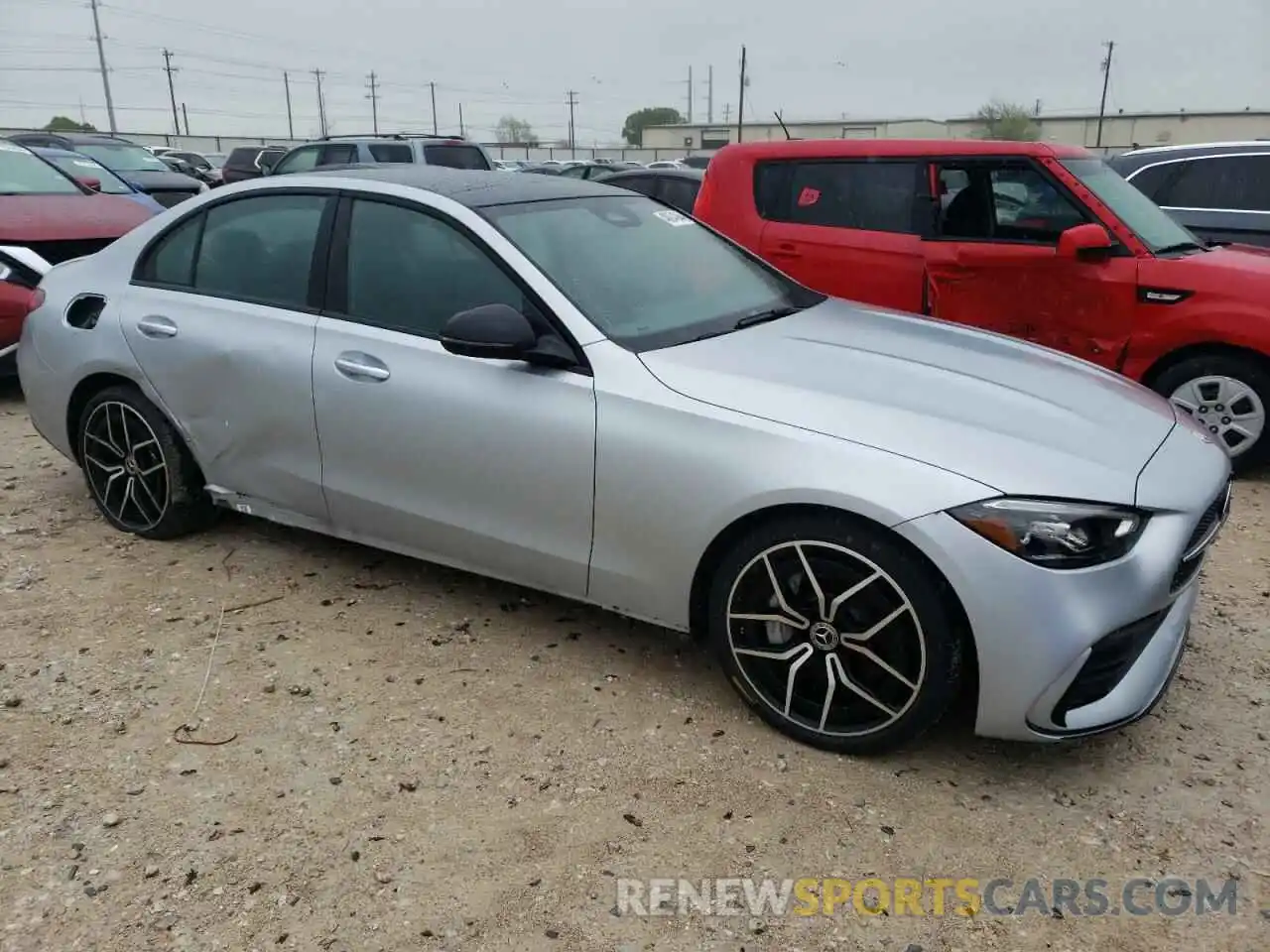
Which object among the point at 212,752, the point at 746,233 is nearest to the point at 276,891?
the point at 212,752

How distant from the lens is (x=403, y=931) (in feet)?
7.45

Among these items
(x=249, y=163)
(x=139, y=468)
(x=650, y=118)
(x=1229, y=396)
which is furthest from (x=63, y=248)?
(x=650, y=118)

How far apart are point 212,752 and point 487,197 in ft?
6.68

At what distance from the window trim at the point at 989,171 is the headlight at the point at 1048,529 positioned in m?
3.34

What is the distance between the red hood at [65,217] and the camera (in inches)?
262

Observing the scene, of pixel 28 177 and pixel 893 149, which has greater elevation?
pixel 893 149

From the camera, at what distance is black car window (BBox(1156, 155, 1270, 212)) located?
7074 millimetres

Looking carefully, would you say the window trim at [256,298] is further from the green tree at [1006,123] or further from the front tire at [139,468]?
the green tree at [1006,123]

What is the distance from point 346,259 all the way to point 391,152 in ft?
34.6

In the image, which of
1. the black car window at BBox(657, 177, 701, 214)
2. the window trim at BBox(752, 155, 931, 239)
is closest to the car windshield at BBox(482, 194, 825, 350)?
the window trim at BBox(752, 155, 931, 239)

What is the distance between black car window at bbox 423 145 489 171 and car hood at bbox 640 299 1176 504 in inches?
417

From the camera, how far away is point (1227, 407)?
5.21m

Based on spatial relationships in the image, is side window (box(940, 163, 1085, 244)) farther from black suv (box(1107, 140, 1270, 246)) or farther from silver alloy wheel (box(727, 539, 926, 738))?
silver alloy wheel (box(727, 539, 926, 738))

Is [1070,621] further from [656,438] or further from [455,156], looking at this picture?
[455,156]
